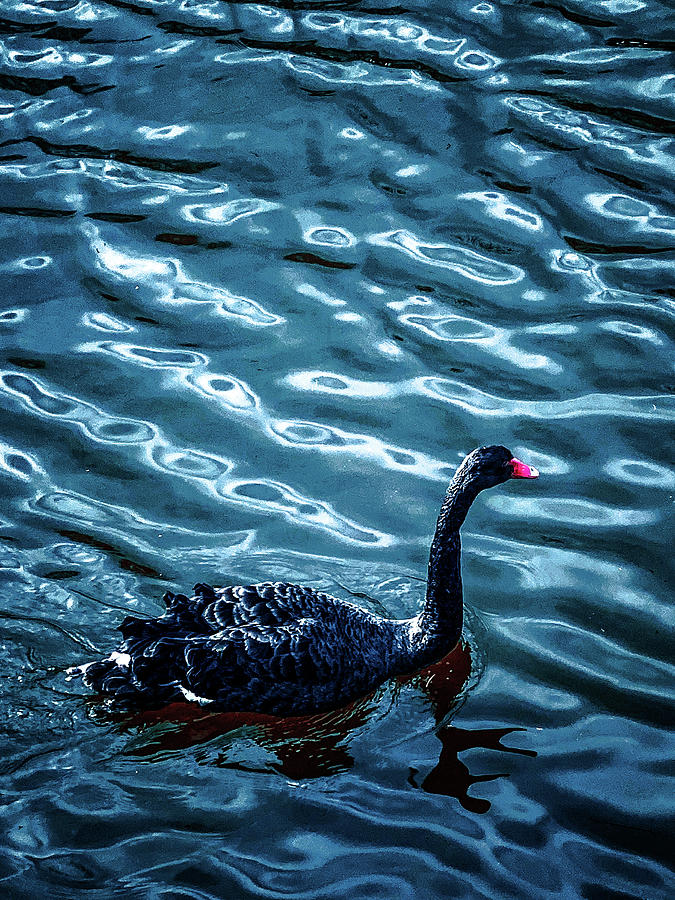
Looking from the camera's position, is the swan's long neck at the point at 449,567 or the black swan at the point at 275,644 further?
the swan's long neck at the point at 449,567

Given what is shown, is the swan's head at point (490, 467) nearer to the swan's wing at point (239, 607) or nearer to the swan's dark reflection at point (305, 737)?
the swan's wing at point (239, 607)

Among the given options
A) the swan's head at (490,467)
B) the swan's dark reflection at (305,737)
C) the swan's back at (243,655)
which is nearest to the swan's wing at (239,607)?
the swan's back at (243,655)

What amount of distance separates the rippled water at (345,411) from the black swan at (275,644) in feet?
0.73

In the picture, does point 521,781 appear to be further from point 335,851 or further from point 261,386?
point 261,386

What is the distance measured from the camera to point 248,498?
7590mm

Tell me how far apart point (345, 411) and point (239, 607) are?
250 cm

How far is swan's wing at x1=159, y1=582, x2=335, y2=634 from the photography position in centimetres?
606

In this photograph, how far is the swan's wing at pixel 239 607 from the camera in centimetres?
606

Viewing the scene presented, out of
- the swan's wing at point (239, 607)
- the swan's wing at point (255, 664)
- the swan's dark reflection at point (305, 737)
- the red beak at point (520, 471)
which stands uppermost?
the red beak at point (520, 471)

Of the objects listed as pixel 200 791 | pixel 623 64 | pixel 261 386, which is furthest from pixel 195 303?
pixel 623 64

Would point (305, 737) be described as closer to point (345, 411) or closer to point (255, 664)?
point (255, 664)

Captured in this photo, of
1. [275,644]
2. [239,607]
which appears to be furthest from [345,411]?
[275,644]

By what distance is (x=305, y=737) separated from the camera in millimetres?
6152

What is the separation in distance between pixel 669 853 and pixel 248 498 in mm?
3328
